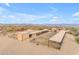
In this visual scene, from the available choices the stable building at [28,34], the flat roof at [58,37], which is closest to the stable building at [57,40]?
the flat roof at [58,37]

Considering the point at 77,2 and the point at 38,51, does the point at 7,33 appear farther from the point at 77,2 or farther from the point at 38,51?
the point at 77,2

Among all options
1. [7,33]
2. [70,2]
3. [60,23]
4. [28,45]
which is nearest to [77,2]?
[70,2]

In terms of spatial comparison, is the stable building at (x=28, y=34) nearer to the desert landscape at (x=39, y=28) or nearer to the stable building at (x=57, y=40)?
the desert landscape at (x=39, y=28)

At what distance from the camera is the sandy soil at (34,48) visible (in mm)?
1092

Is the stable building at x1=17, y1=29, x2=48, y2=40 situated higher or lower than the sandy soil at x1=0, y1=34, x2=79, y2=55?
higher

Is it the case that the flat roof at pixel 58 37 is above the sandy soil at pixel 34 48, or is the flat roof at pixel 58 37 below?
above

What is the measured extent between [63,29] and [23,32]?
0.37 meters

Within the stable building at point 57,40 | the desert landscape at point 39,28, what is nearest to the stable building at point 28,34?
the desert landscape at point 39,28

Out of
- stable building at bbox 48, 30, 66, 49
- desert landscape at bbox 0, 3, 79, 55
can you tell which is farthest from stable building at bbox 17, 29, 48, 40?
stable building at bbox 48, 30, 66, 49

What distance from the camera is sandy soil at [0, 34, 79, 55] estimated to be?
109 cm

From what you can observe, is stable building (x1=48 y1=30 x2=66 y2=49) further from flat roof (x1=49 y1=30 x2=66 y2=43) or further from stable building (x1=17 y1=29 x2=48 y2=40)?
stable building (x1=17 y1=29 x2=48 y2=40)

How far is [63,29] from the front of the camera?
1131mm

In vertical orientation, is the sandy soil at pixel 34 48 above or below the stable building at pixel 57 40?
below

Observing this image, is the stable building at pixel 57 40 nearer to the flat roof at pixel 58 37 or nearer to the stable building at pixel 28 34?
the flat roof at pixel 58 37
